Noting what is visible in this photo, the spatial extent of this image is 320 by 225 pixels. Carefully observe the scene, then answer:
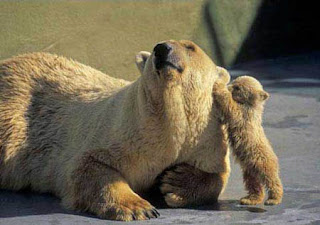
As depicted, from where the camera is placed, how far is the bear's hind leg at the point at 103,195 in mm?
5328

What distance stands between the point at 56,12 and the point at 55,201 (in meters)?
3.61

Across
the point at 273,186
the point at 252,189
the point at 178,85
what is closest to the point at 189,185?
the point at 252,189

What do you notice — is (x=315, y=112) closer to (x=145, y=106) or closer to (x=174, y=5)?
(x=174, y=5)

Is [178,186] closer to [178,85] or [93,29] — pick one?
[178,85]

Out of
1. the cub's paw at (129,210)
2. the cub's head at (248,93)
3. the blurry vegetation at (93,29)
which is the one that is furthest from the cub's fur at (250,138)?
the blurry vegetation at (93,29)

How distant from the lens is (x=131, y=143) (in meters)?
5.48

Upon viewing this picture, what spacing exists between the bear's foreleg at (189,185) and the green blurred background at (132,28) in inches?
150

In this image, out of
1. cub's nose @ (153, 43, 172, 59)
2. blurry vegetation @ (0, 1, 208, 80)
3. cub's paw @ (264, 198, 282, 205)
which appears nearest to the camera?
cub's nose @ (153, 43, 172, 59)

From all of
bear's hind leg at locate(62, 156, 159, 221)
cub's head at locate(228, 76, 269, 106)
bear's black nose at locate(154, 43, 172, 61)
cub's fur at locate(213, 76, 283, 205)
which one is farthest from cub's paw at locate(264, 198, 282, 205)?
bear's black nose at locate(154, 43, 172, 61)

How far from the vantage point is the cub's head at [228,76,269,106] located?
18.4 feet

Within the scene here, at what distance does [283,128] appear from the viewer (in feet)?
26.1

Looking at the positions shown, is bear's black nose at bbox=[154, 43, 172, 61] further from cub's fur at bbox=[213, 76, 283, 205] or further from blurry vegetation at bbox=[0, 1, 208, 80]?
blurry vegetation at bbox=[0, 1, 208, 80]

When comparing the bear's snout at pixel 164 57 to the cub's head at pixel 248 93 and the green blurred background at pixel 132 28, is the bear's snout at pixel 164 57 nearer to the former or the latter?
the cub's head at pixel 248 93

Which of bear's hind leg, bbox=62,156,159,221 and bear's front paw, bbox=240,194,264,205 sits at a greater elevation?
bear's hind leg, bbox=62,156,159,221
